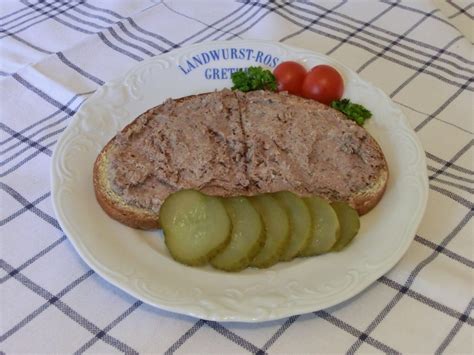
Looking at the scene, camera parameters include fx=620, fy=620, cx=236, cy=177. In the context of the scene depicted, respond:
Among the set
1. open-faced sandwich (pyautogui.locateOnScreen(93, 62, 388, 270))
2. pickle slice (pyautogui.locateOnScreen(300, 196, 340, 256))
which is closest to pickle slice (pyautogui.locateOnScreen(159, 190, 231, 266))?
open-faced sandwich (pyautogui.locateOnScreen(93, 62, 388, 270))

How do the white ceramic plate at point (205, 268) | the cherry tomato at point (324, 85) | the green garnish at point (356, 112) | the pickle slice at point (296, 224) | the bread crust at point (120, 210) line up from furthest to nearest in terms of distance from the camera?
the cherry tomato at point (324, 85) → the green garnish at point (356, 112) → the bread crust at point (120, 210) → the pickle slice at point (296, 224) → the white ceramic plate at point (205, 268)

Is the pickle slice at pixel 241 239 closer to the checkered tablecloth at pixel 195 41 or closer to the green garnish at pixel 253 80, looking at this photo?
the checkered tablecloth at pixel 195 41

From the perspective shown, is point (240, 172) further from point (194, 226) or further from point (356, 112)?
point (356, 112)

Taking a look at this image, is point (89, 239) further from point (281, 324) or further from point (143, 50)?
point (143, 50)

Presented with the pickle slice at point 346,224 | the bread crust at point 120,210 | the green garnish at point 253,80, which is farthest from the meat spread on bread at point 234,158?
the green garnish at point 253,80

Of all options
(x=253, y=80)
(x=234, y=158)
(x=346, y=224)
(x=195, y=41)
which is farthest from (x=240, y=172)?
(x=195, y=41)

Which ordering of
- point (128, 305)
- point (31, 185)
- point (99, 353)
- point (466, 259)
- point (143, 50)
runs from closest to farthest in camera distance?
point (99, 353), point (128, 305), point (466, 259), point (31, 185), point (143, 50)

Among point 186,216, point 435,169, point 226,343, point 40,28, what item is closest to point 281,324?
point 226,343
